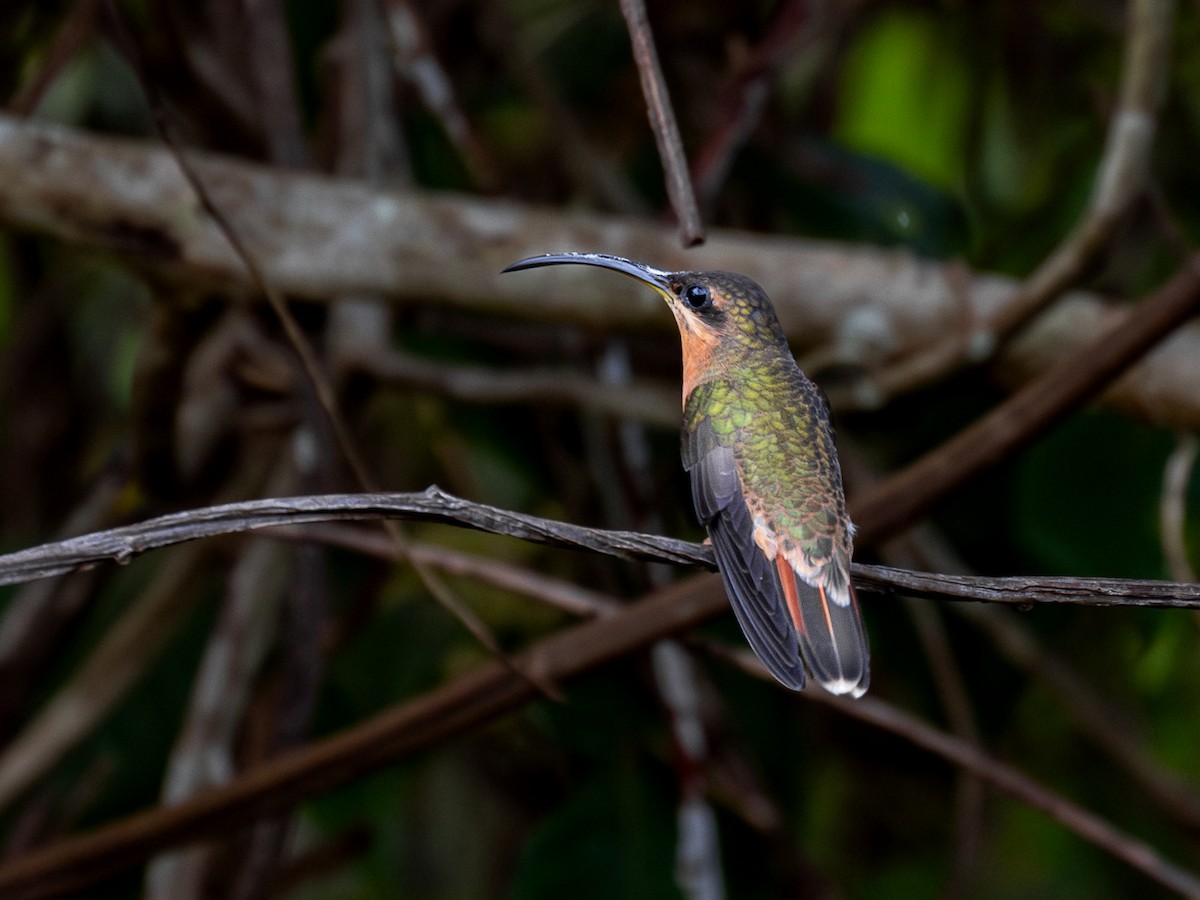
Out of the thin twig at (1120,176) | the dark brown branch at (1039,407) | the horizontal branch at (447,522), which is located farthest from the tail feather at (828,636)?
the thin twig at (1120,176)

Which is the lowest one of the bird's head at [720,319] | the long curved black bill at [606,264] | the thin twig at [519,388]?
the thin twig at [519,388]

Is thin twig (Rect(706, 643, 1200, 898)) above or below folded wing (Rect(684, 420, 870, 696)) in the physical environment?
below

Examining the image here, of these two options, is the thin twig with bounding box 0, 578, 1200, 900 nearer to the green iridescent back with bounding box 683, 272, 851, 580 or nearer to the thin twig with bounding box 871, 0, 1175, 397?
the green iridescent back with bounding box 683, 272, 851, 580

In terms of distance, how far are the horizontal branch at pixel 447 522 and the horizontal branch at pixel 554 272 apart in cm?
156

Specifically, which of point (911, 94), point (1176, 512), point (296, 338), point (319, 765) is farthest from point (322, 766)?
point (911, 94)

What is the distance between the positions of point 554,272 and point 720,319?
0.81m

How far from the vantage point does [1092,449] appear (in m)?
2.83

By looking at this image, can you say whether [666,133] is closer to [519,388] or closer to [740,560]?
[740,560]

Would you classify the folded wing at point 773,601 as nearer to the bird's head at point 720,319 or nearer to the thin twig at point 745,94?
the bird's head at point 720,319

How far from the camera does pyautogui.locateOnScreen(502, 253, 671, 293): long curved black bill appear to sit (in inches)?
60.6

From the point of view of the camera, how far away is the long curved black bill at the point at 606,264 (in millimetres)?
1538

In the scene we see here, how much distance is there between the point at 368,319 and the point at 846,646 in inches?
65.9

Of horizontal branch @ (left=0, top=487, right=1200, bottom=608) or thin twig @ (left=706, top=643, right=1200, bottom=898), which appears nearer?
horizontal branch @ (left=0, top=487, right=1200, bottom=608)

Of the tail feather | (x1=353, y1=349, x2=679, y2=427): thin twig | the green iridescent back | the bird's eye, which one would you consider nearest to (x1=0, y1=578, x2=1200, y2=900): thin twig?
the green iridescent back
